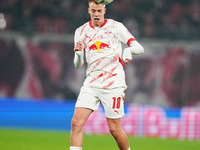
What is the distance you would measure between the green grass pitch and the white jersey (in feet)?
9.22

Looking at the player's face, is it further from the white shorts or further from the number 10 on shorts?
the number 10 on shorts

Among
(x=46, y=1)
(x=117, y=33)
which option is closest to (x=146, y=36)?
(x=46, y=1)

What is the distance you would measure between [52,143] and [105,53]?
13.6 feet

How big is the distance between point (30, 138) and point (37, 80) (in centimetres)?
381

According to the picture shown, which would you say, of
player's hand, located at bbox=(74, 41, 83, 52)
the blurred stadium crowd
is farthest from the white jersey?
the blurred stadium crowd

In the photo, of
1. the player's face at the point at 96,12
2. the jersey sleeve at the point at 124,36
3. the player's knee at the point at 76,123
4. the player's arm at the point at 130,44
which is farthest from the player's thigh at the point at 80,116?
the player's face at the point at 96,12

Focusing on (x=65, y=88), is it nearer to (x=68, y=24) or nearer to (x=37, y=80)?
(x=37, y=80)

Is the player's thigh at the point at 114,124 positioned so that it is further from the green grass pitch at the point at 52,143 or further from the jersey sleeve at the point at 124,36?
the green grass pitch at the point at 52,143

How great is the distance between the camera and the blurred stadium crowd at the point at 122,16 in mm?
14398

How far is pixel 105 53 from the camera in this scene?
6.05 m

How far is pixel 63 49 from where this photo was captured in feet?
46.3

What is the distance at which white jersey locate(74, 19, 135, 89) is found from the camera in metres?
6.05

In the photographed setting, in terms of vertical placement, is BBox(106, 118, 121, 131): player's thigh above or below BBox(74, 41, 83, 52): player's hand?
below

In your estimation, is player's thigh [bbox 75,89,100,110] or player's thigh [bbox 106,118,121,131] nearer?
player's thigh [bbox 75,89,100,110]
